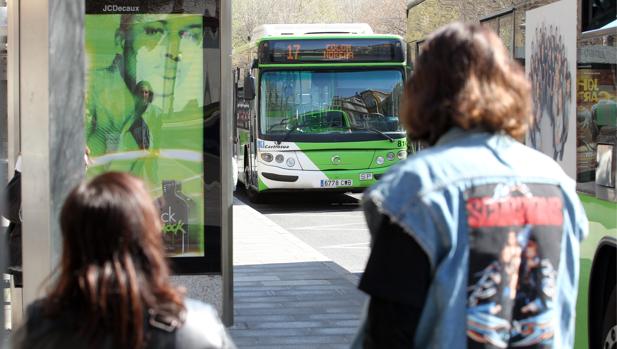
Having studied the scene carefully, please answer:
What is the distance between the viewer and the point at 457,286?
2.44 m

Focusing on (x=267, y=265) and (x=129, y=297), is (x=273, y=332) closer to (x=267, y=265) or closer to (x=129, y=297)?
(x=267, y=265)

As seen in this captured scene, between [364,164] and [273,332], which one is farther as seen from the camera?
[364,164]

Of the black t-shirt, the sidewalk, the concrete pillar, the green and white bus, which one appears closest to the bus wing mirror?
the green and white bus

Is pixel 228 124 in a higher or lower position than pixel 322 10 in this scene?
lower

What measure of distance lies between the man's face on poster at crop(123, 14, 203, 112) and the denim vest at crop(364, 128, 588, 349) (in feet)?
17.2

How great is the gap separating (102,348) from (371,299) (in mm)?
642

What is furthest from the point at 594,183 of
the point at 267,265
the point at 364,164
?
the point at 364,164

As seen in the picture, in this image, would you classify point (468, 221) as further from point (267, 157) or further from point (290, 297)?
point (267, 157)

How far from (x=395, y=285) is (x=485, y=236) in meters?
0.26

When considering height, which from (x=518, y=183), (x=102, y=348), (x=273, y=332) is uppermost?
(x=518, y=183)

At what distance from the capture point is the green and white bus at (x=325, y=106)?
17.7m

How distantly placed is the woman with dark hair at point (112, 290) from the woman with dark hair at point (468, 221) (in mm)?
477

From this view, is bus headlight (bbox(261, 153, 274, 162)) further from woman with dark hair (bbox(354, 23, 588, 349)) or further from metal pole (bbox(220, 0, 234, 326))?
woman with dark hair (bbox(354, 23, 588, 349))

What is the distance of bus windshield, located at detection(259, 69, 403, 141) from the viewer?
1775cm
